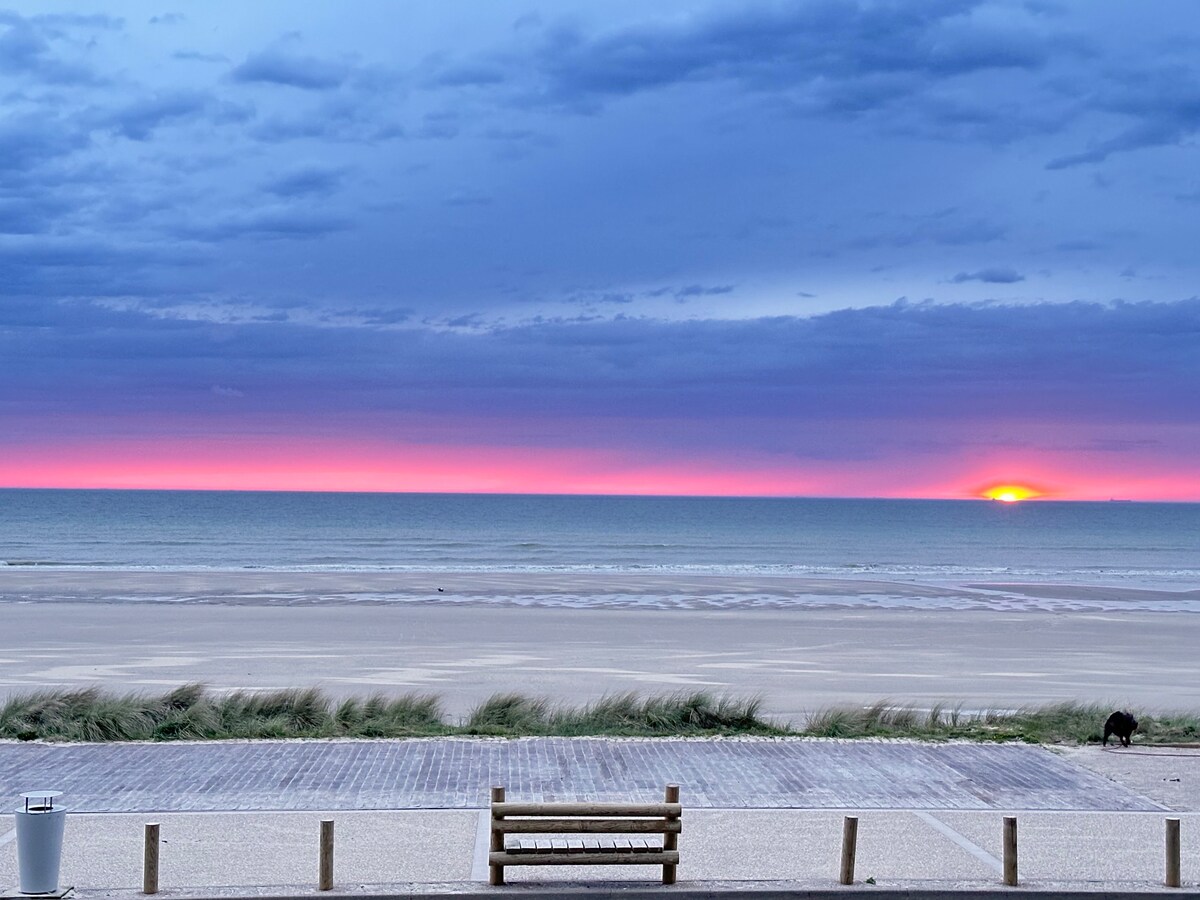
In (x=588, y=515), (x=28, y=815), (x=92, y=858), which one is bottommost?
(x=92, y=858)

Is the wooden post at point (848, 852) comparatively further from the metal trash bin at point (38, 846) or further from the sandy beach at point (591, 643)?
the sandy beach at point (591, 643)

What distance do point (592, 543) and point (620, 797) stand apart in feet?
241

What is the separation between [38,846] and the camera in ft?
24.3

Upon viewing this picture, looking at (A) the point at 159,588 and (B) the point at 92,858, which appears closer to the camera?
(B) the point at 92,858

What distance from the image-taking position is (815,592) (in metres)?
44.1

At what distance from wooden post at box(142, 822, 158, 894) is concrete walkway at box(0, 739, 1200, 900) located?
154 millimetres

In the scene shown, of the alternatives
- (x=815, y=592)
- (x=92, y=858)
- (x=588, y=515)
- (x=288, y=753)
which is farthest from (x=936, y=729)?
(x=588, y=515)

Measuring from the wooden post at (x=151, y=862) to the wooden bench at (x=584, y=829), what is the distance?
216 centimetres

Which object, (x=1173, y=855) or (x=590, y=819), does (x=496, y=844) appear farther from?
(x=1173, y=855)

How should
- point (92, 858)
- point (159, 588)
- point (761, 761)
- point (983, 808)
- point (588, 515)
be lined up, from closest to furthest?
point (92, 858)
point (983, 808)
point (761, 761)
point (159, 588)
point (588, 515)

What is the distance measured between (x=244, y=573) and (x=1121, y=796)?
45165mm

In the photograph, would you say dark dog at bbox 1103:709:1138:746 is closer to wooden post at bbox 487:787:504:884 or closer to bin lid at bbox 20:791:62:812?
wooden post at bbox 487:787:504:884

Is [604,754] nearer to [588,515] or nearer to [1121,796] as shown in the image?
[1121,796]

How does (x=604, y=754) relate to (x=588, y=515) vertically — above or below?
below
